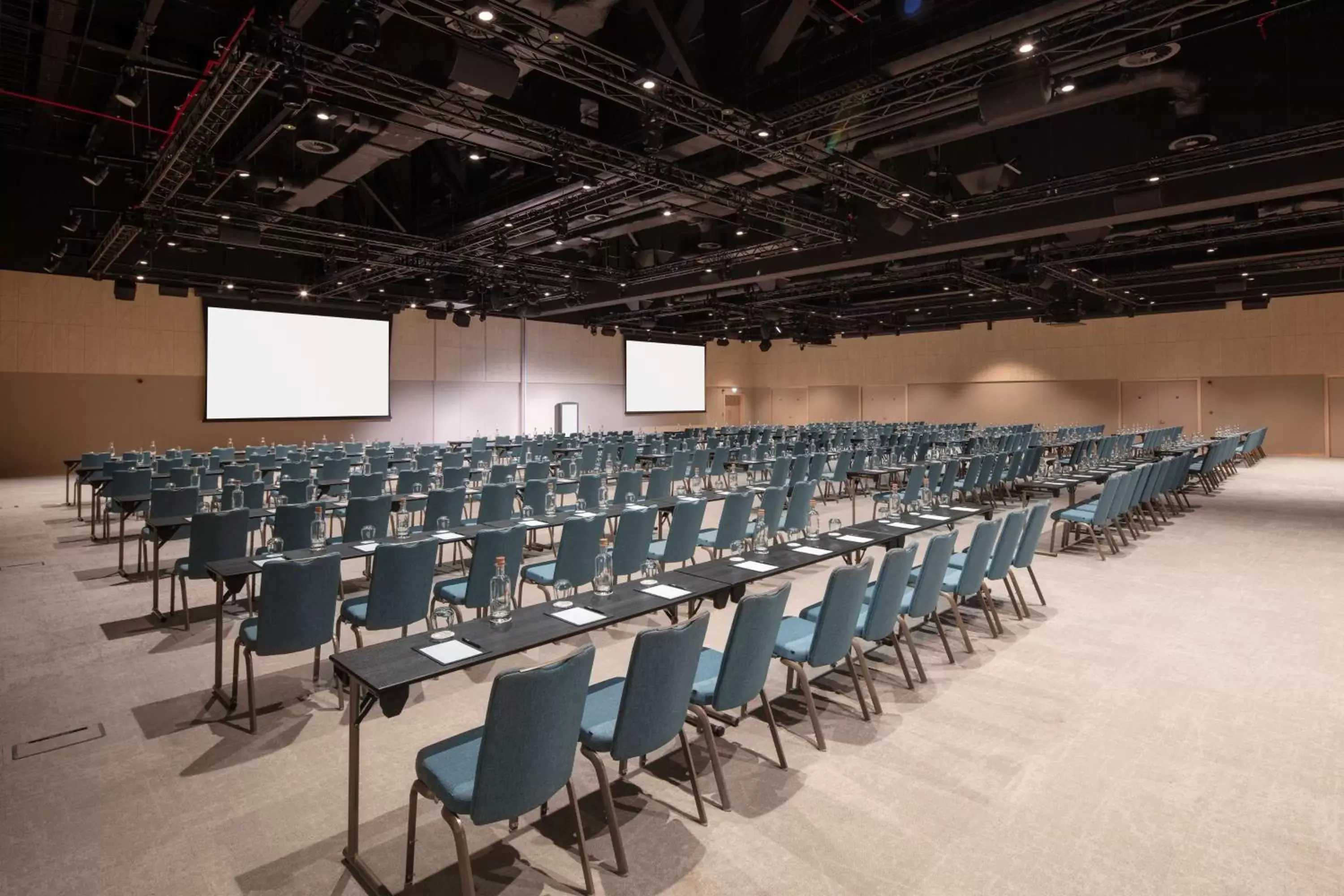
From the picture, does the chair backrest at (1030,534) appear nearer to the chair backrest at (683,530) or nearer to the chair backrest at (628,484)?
the chair backrest at (683,530)

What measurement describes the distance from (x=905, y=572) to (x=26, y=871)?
4348 mm

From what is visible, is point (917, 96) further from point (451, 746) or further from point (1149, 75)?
point (451, 746)

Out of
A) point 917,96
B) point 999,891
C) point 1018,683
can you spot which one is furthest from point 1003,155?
point 999,891

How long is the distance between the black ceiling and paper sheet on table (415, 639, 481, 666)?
488cm

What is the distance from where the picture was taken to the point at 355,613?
454cm

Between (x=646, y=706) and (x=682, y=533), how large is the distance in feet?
11.9

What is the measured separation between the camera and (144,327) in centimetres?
1689

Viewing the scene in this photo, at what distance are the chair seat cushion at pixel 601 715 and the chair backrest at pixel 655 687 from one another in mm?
56

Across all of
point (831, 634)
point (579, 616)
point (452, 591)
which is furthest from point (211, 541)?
point (831, 634)

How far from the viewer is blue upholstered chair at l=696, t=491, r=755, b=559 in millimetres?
7047

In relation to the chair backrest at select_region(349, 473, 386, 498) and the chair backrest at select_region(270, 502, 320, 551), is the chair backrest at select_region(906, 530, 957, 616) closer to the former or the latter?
the chair backrest at select_region(270, 502, 320, 551)

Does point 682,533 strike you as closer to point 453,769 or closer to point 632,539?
point 632,539

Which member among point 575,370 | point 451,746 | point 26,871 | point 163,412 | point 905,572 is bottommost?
point 26,871

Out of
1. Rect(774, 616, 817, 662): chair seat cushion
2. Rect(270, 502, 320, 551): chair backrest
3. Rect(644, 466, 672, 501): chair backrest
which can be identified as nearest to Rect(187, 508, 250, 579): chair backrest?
Rect(270, 502, 320, 551): chair backrest
